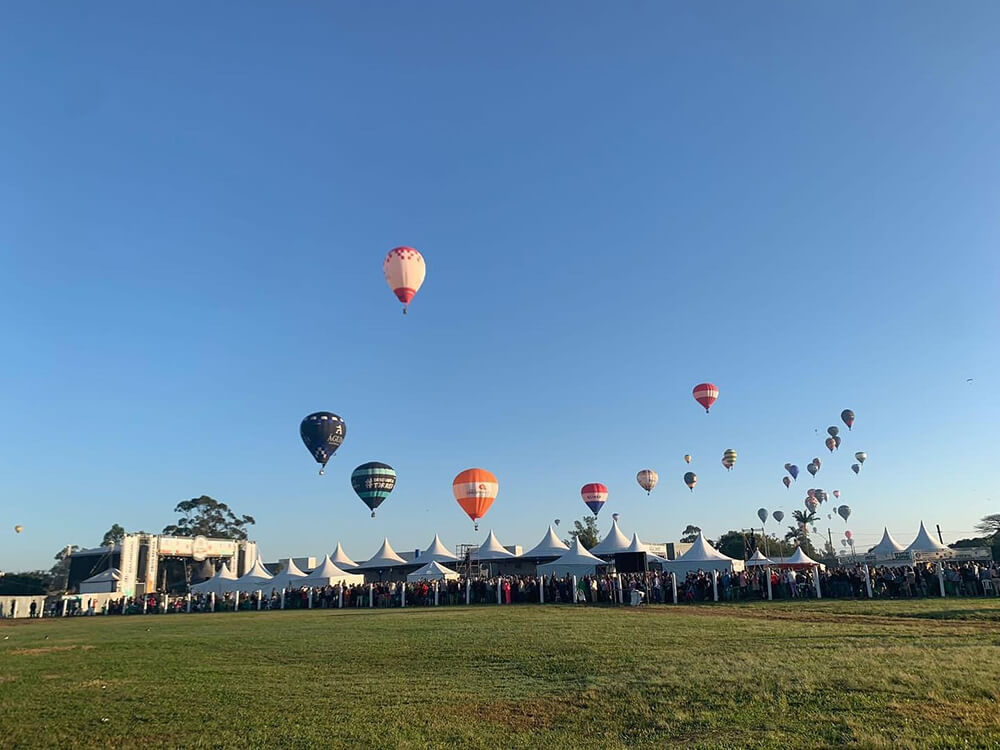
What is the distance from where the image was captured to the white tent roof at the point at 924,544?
39406 mm

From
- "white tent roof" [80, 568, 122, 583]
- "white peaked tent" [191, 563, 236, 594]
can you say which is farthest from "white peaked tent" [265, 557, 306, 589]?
"white tent roof" [80, 568, 122, 583]

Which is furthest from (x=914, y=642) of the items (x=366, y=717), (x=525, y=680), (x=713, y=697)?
(x=366, y=717)

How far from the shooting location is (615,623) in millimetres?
18641

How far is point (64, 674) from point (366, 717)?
305 inches

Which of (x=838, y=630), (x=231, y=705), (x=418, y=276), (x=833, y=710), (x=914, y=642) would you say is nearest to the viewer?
(x=833, y=710)

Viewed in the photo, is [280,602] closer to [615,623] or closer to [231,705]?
[615,623]

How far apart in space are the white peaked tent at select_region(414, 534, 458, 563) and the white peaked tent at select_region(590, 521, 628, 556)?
37.7 ft

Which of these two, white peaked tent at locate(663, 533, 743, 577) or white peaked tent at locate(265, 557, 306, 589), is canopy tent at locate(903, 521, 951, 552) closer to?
white peaked tent at locate(663, 533, 743, 577)

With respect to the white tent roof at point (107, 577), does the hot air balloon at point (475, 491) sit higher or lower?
higher

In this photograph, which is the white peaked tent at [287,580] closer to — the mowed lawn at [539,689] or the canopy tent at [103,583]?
the canopy tent at [103,583]

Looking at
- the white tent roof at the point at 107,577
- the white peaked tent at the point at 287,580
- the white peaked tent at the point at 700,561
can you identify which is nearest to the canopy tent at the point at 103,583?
the white tent roof at the point at 107,577

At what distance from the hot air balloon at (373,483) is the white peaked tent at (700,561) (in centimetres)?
1848

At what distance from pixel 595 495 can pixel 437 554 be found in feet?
45.3

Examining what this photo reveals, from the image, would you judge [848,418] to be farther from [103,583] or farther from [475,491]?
[103,583]
